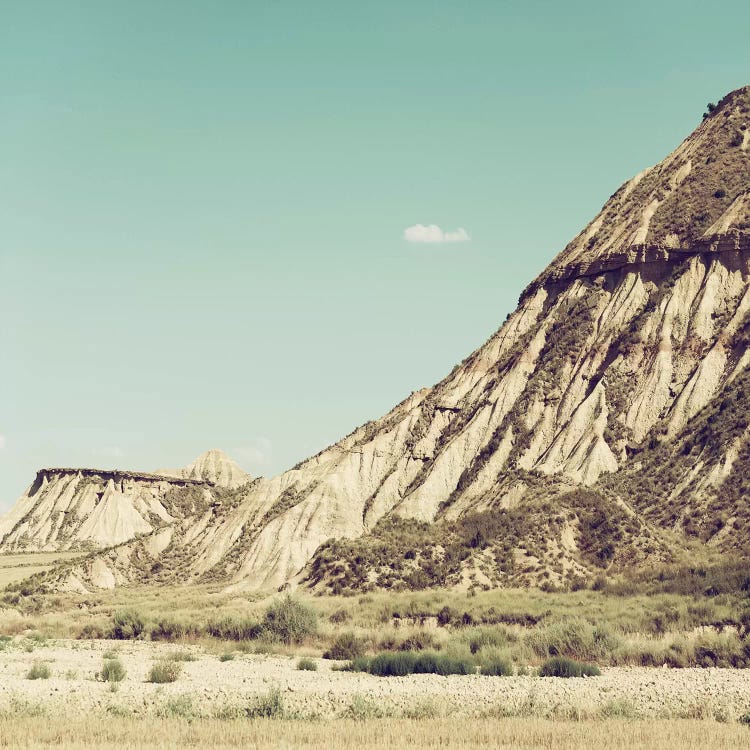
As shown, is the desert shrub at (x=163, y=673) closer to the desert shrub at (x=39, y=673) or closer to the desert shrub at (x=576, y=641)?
the desert shrub at (x=39, y=673)

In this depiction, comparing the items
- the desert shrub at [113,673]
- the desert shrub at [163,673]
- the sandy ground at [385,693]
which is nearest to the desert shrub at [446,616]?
the sandy ground at [385,693]

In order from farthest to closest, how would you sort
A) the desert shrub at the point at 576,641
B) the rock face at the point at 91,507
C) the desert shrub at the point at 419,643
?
the rock face at the point at 91,507 < the desert shrub at the point at 419,643 < the desert shrub at the point at 576,641

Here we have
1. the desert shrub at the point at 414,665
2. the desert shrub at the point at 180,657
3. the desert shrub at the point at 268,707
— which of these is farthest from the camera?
the desert shrub at the point at 180,657

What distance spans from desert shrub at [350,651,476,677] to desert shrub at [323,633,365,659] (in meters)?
3.62

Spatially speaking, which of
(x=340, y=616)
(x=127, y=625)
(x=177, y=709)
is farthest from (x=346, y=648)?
(x=127, y=625)

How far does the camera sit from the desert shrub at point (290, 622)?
1438 inches

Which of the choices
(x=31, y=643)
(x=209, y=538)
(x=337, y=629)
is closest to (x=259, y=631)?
(x=337, y=629)

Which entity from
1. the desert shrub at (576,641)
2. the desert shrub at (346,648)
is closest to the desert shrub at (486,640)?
the desert shrub at (576,641)

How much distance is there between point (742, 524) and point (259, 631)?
2553 cm

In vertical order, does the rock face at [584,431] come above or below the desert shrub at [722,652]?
above

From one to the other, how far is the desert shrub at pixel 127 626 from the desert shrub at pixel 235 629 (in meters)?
3.05

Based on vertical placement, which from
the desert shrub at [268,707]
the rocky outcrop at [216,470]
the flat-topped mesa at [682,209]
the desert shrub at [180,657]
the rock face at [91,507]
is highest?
the flat-topped mesa at [682,209]

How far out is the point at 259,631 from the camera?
37.5 metres

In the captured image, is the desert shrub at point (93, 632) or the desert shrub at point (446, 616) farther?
the desert shrub at point (93, 632)
